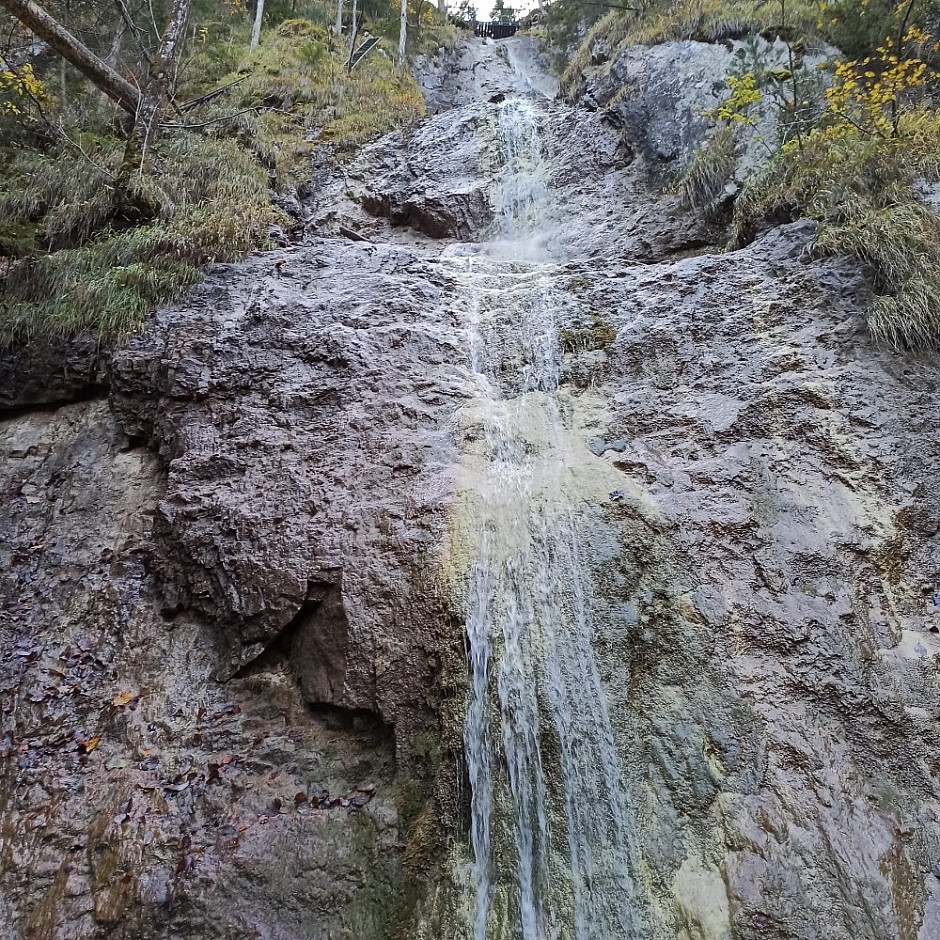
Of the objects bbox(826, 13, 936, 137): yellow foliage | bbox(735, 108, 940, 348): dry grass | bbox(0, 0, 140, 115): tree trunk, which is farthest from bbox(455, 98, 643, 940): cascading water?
bbox(0, 0, 140, 115): tree trunk

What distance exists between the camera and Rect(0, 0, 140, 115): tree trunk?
620 centimetres

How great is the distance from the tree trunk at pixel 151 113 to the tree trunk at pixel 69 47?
0.73ft

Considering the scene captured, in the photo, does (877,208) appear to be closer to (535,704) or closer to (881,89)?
(881,89)

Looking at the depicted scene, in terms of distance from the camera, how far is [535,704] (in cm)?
357

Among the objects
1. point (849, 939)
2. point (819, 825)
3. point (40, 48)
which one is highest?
point (40, 48)

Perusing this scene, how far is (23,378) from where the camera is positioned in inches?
225

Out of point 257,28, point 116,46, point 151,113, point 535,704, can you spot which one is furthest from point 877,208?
point 257,28

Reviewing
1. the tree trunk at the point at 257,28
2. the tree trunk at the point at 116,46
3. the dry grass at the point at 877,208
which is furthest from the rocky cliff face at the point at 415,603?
the tree trunk at the point at 257,28

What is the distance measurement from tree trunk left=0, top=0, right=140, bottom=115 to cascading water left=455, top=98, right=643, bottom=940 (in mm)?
5979

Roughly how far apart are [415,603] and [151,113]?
25.8 ft

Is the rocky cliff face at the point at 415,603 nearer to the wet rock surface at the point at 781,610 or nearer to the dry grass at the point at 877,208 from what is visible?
the wet rock surface at the point at 781,610

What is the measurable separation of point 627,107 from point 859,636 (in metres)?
9.45

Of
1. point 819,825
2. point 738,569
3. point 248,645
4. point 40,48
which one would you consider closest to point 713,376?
point 738,569

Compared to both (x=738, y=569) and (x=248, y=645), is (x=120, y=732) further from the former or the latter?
(x=738, y=569)
